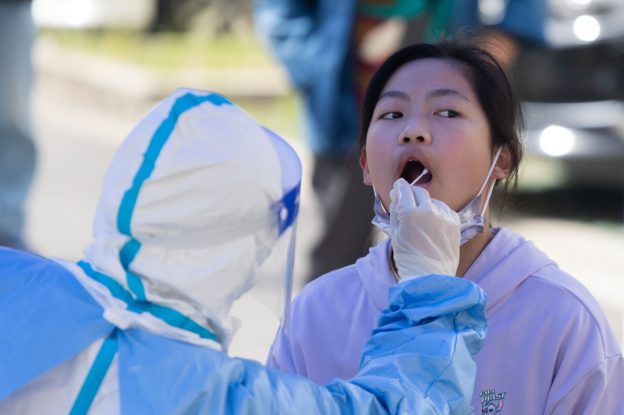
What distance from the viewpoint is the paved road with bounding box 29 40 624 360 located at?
715cm

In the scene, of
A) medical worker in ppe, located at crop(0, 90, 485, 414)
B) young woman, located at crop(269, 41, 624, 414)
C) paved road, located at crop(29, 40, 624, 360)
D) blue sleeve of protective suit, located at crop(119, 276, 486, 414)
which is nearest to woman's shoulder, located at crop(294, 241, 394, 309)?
young woman, located at crop(269, 41, 624, 414)

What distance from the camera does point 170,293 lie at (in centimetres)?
207

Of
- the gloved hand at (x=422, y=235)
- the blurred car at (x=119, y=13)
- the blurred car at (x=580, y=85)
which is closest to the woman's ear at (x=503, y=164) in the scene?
the gloved hand at (x=422, y=235)

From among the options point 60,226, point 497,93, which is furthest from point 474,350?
point 60,226

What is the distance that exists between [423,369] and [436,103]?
74 cm

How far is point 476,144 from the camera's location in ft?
9.03

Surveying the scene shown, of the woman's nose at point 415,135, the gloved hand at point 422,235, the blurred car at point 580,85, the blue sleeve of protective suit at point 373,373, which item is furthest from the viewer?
the blurred car at point 580,85

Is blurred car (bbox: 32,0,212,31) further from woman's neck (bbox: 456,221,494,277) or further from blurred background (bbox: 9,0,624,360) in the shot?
woman's neck (bbox: 456,221,494,277)

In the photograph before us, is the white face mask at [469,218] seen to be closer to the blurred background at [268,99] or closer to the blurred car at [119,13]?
the blurred background at [268,99]

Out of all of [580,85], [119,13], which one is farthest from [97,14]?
[580,85]

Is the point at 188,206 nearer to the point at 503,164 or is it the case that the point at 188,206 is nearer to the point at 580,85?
the point at 503,164

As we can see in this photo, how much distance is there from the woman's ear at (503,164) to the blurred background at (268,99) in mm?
261

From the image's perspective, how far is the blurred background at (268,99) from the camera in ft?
21.1

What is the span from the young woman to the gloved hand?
10mm
